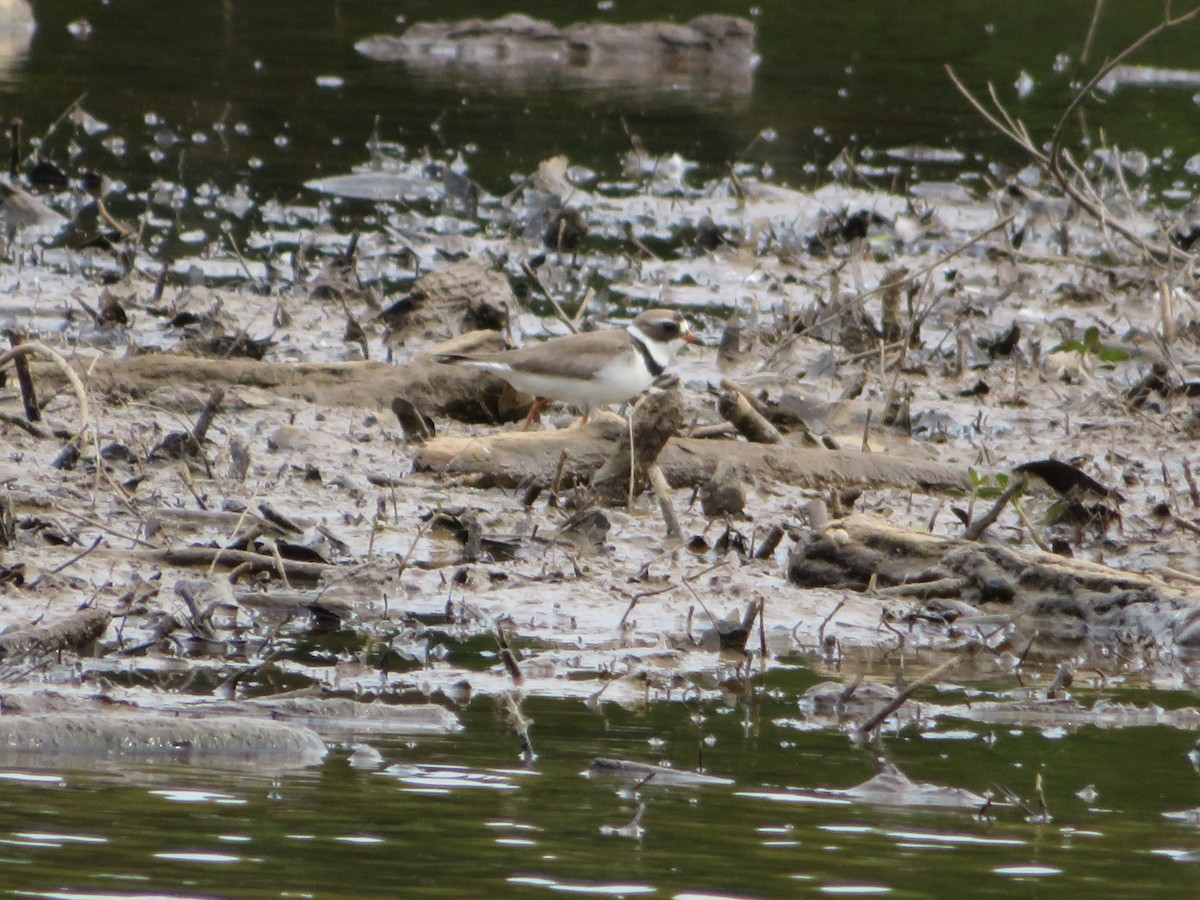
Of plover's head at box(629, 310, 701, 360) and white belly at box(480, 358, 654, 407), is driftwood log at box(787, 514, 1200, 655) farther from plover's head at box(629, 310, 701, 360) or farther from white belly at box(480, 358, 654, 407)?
plover's head at box(629, 310, 701, 360)

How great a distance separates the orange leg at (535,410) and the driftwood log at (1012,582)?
2.16m

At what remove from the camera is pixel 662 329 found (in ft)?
30.9

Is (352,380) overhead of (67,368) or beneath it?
beneath

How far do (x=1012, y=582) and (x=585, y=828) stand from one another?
287 centimetres

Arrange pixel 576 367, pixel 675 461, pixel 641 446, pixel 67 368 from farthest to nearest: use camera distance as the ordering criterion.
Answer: pixel 576 367
pixel 675 461
pixel 641 446
pixel 67 368

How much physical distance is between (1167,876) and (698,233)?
10.9 meters

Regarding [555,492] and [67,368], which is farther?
[555,492]

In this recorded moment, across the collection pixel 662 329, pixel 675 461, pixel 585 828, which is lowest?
pixel 585 828

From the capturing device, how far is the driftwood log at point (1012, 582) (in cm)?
645

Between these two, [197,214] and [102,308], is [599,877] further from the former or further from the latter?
[197,214]

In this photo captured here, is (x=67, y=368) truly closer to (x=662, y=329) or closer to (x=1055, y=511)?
(x=1055, y=511)

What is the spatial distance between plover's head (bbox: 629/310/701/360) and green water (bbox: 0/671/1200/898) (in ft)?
14.6

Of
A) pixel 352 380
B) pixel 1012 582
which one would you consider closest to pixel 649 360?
pixel 352 380

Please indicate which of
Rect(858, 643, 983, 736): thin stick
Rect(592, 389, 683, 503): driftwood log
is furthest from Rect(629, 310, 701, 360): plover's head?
Rect(858, 643, 983, 736): thin stick
